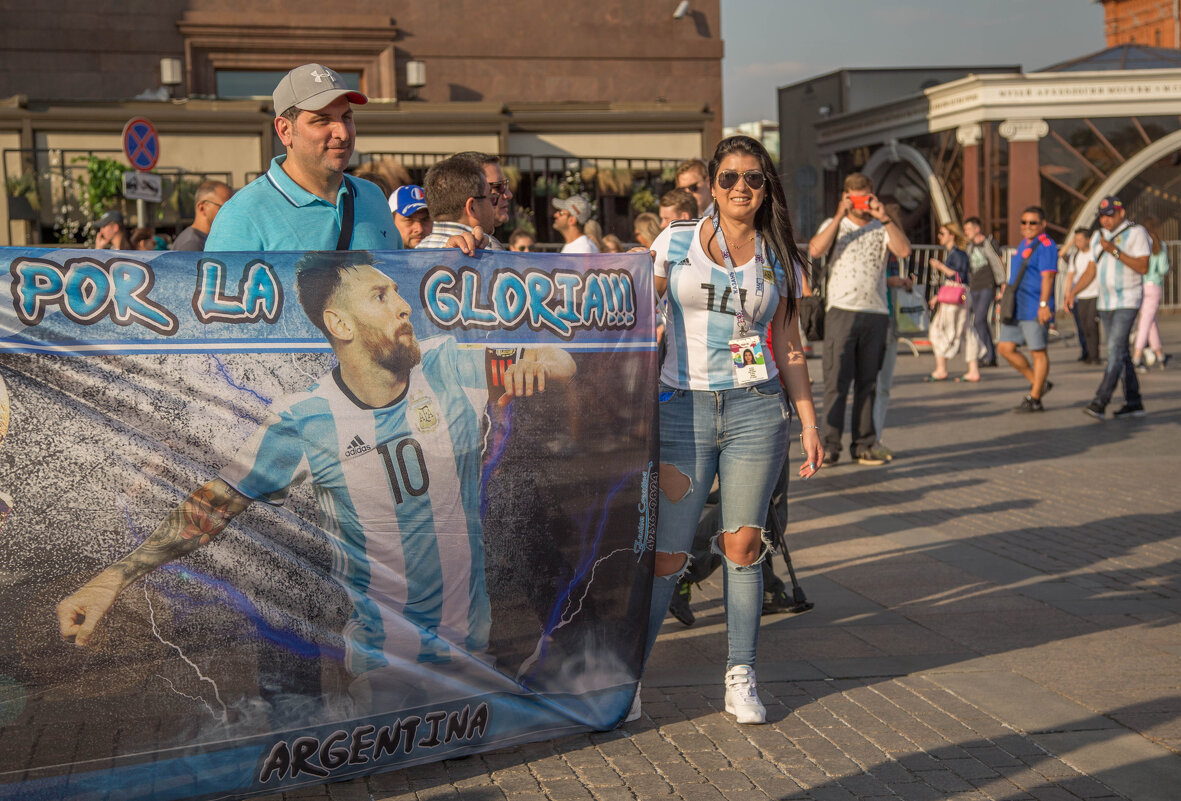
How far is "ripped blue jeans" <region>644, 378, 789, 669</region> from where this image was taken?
473 centimetres

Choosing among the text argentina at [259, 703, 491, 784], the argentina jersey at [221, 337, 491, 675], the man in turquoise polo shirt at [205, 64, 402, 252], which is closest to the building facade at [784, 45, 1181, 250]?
the man in turquoise polo shirt at [205, 64, 402, 252]

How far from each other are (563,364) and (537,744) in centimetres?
129

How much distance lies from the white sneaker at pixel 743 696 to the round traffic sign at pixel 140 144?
32.1ft

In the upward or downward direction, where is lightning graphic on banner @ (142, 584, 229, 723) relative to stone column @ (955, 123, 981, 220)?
downward

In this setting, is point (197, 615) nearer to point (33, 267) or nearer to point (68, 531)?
point (68, 531)

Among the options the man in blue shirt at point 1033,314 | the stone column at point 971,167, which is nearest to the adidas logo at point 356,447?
the man in blue shirt at point 1033,314

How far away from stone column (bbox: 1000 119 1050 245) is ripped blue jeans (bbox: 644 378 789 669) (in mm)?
26721

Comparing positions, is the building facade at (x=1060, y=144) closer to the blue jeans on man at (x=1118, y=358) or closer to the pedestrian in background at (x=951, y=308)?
the pedestrian in background at (x=951, y=308)

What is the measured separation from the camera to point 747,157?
477 centimetres

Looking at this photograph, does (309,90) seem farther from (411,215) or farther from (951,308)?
(951,308)

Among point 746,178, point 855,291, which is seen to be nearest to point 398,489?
point 746,178

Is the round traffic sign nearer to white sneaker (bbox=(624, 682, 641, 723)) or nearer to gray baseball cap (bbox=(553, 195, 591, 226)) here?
gray baseball cap (bbox=(553, 195, 591, 226))

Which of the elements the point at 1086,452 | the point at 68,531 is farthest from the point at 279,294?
the point at 1086,452

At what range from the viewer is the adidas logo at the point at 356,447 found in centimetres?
402
